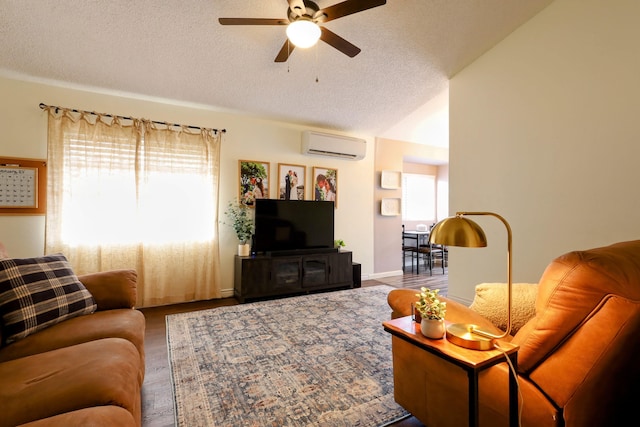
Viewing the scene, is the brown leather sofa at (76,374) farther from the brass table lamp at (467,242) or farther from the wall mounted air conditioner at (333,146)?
the wall mounted air conditioner at (333,146)

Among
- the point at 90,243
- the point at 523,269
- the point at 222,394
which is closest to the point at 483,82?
the point at 523,269

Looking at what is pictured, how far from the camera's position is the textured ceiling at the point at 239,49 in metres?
2.50

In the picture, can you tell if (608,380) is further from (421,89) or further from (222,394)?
(421,89)

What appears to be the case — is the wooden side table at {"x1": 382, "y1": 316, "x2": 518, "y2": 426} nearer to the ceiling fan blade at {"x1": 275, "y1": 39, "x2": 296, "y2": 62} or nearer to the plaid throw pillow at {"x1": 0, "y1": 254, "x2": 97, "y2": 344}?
the plaid throw pillow at {"x1": 0, "y1": 254, "x2": 97, "y2": 344}

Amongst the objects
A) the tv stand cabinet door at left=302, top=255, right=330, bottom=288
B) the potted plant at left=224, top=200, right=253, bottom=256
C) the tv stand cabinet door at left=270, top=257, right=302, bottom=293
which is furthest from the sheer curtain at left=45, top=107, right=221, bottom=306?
the tv stand cabinet door at left=302, top=255, right=330, bottom=288

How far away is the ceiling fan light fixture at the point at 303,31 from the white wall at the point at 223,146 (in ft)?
7.17

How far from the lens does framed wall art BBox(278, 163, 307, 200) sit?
14.3 ft

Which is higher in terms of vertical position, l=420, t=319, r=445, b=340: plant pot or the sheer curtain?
the sheer curtain

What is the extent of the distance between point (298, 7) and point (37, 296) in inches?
95.5

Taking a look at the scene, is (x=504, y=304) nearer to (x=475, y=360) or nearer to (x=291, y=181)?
(x=475, y=360)

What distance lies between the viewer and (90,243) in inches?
128

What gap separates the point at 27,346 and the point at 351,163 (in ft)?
14.4

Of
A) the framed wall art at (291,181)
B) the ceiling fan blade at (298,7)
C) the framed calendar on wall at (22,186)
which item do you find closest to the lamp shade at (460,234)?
the ceiling fan blade at (298,7)

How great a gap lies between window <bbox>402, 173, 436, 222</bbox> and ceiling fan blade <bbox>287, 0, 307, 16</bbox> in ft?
17.5
